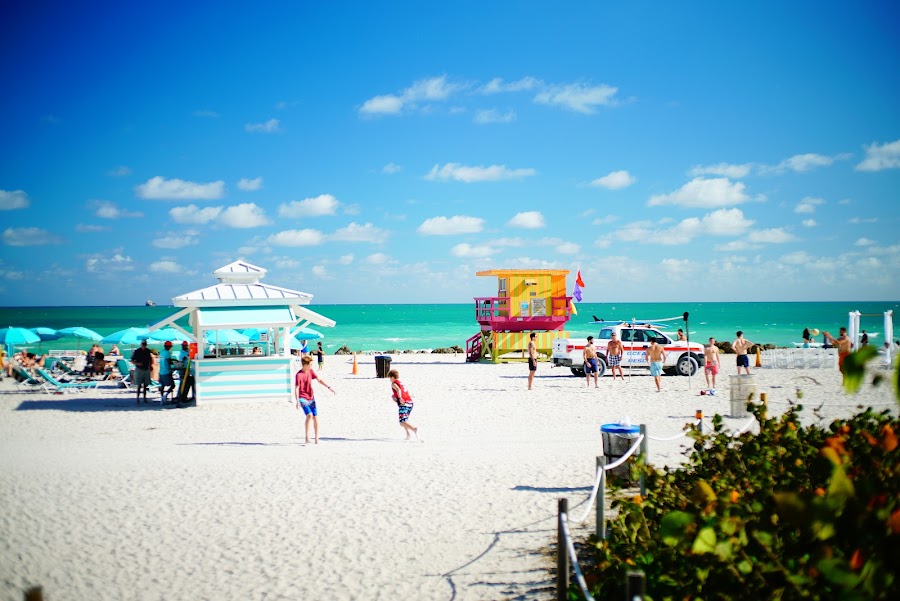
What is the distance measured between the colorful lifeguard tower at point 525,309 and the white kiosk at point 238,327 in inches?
568

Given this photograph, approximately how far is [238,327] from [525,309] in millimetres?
16713

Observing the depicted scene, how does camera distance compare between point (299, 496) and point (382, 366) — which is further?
point (382, 366)

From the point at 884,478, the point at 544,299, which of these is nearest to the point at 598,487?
the point at 884,478

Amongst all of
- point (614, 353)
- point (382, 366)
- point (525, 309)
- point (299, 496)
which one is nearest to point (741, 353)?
point (614, 353)

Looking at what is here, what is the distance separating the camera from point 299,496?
29.0 ft

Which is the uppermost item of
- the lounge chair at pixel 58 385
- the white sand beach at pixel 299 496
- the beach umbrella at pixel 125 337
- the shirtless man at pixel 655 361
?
the beach umbrella at pixel 125 337

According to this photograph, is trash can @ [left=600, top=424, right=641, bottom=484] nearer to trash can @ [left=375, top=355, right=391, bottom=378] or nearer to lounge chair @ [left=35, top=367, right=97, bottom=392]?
trash can @ [left=375, top=355, right=391, bottom=378]

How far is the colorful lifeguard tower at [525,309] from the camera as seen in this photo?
1238 inches

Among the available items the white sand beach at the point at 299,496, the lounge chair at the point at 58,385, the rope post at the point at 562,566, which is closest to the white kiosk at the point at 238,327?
the white sand beach at the point at 299,496

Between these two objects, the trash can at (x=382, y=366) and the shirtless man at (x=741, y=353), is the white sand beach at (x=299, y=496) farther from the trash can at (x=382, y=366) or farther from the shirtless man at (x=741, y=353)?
the trash can at (x=382, y=366)

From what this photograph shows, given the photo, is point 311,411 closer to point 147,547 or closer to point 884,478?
point 147,547

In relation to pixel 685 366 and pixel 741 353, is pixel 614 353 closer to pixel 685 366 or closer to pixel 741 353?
pixel 685 366

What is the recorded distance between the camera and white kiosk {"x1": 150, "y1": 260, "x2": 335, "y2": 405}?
696 inches

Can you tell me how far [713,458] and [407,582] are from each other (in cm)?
292
